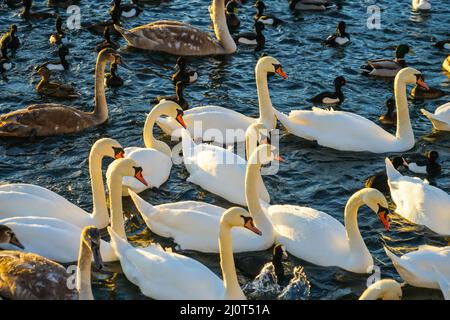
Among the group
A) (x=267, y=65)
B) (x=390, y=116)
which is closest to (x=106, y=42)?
(x=267, y=65)

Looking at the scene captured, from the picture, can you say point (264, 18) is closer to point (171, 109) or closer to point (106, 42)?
point (106, 42)

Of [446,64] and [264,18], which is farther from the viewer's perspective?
[264,18]

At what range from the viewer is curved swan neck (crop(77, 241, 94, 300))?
36.6 feet

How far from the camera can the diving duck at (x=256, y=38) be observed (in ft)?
70.0

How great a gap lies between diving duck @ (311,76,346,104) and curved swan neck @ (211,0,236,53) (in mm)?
3285

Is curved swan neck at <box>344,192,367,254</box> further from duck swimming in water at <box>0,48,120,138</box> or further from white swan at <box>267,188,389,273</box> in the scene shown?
duck swimming in water at <box>0,48,120,138</box>

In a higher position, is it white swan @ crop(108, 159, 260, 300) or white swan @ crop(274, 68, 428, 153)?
white swan @ crop(108, 159, 260, 300)

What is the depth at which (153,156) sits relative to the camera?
15.3 metres

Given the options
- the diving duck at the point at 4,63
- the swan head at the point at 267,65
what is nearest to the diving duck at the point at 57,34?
the diving duck at the point at 4,63

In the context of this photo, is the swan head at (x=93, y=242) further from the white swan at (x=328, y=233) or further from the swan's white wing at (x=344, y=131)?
the swan's white wing at (x=344, y=131)

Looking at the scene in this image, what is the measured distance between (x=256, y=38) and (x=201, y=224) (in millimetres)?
8850

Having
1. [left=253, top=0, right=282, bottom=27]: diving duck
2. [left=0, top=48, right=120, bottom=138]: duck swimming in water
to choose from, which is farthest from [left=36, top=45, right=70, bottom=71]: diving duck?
[left=253, top=0, right=282, bottom=27]: diving duck

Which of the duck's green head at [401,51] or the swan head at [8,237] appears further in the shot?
the duck's green head at [401,51]

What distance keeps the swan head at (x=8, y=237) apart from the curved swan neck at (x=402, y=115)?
23.5ft
